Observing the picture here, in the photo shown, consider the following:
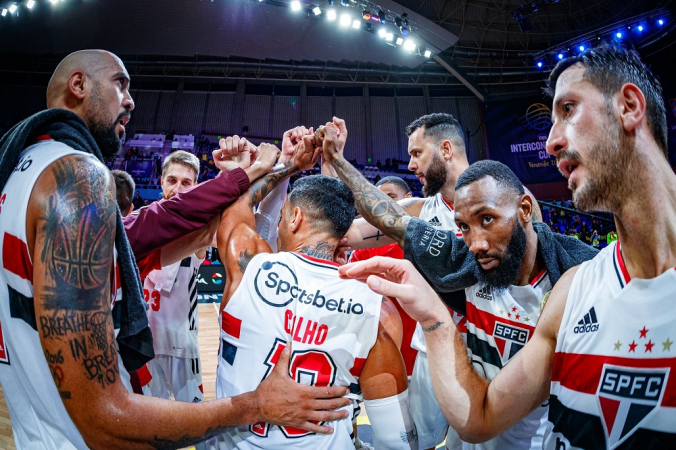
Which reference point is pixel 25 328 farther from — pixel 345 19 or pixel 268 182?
pixel 345 19

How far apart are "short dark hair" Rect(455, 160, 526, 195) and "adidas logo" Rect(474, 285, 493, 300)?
0.55 m

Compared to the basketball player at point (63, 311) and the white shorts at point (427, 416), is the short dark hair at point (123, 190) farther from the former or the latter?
the white shorts at point (427, 416)

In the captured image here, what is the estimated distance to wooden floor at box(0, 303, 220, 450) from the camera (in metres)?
3.99

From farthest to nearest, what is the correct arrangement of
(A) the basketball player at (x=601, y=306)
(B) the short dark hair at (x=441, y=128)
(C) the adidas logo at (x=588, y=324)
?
(B) the short dark hair at (x=441, y=128) < (C) the adidas logo at (x=588, y=324) < (A) the basketball player at (x=601, y=306)

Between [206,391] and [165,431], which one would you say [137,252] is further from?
[206,391]

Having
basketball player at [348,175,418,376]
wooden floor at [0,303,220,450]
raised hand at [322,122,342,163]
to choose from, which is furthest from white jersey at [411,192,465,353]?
wooden floor at [0,303,220,450]

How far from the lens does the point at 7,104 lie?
20.0 metres

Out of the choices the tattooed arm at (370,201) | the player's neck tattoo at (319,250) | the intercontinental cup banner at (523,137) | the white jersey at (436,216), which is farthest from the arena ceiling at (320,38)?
the player's neck tattoo at (319,250)

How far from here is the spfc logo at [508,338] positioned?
85.5 inches

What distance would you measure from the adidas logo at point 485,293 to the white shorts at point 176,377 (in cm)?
246

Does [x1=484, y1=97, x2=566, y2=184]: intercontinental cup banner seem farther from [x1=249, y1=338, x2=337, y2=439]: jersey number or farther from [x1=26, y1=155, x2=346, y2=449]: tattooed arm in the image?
[x1=26, y1=155, x2=346, y2=449]: tattooed arm

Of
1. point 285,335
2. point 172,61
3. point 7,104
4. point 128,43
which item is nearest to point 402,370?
point 285,335

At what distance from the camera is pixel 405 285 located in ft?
5.23

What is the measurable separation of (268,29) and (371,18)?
17.0 feet
